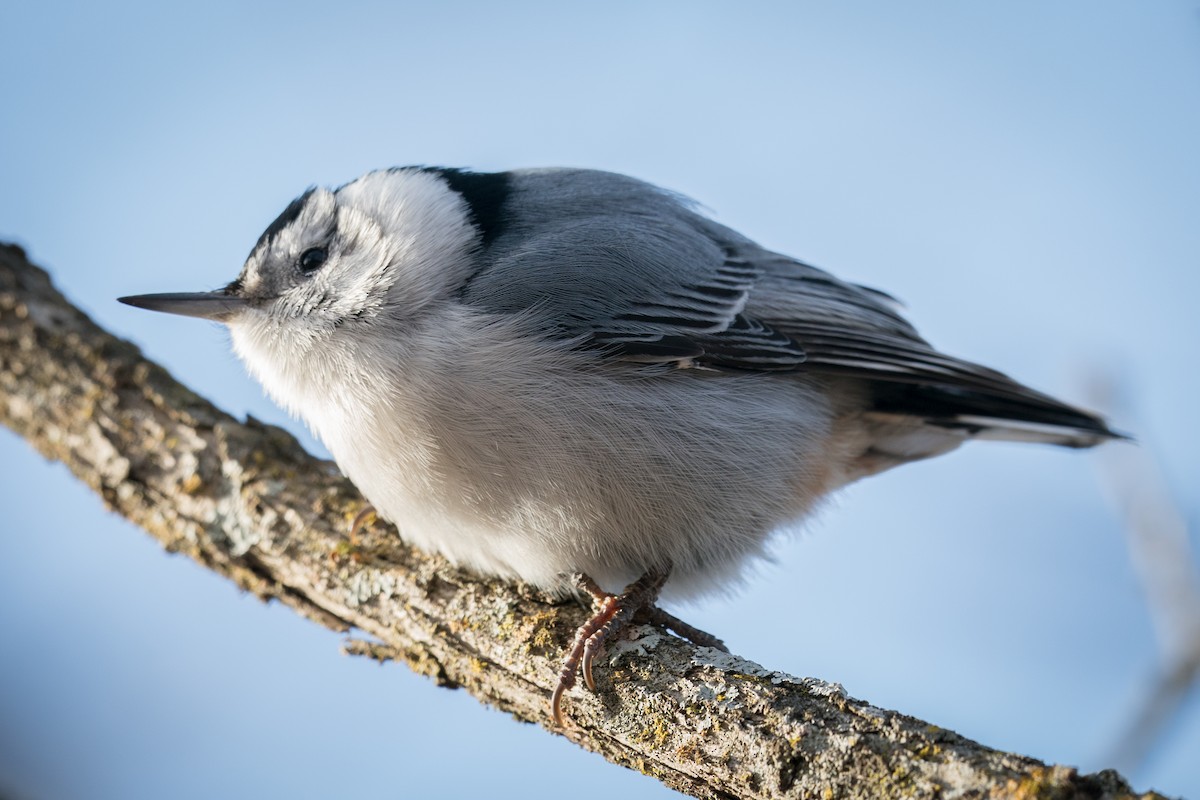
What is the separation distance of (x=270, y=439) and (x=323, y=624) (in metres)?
0.64

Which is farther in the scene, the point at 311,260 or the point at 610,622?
the point at 311,260

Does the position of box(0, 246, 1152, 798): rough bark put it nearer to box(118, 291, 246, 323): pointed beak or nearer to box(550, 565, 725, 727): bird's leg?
box(550, 565, 725, 727): bird's leg

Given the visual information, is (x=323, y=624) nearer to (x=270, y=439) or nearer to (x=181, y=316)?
(x=270, y=439)

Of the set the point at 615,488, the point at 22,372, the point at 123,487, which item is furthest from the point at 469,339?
the point at 22,372

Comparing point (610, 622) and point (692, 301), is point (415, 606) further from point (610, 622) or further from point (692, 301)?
point (692, 301)

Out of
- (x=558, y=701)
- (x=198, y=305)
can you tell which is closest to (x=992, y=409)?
(x=558, y=701)

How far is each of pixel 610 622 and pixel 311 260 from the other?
4.35ft

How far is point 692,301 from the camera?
→ 2756 millimetres

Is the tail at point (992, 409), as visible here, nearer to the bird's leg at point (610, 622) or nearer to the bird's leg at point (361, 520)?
the bird's leg at point (610, 622)

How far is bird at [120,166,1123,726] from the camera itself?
240 centimetres

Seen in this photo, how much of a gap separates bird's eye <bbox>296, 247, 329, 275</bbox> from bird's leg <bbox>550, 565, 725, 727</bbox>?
1140 mm

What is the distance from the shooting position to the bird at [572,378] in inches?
94.7

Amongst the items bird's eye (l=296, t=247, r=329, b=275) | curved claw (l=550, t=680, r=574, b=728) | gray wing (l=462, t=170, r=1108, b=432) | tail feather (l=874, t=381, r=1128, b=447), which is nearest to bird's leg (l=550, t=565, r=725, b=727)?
curved claw (l=550, t=680, r=574, b=728)

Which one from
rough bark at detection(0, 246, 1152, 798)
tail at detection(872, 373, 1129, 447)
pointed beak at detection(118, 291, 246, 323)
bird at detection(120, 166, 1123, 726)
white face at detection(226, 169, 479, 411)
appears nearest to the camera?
rough bark at detection(0, 246, 1152, 798)
